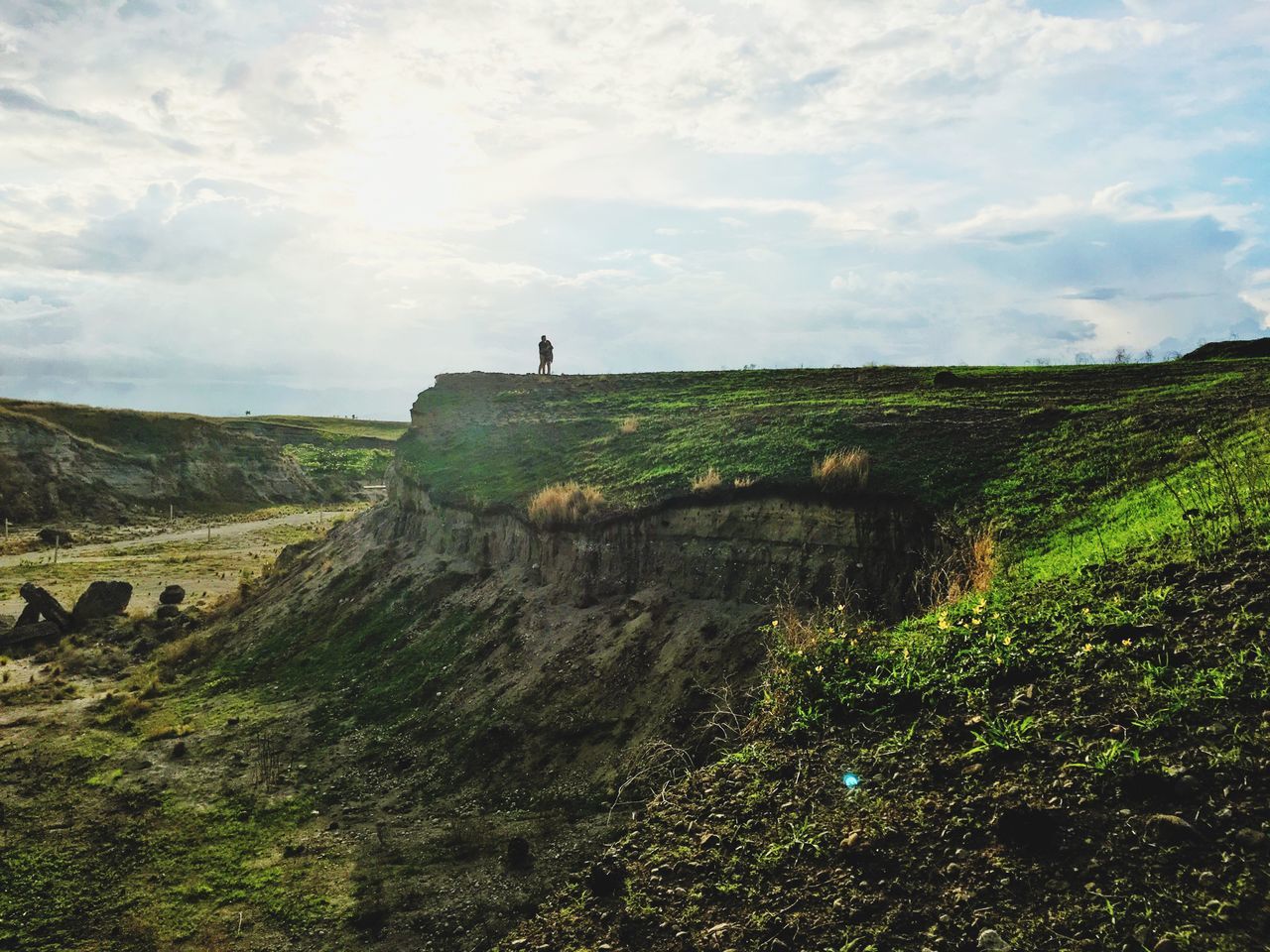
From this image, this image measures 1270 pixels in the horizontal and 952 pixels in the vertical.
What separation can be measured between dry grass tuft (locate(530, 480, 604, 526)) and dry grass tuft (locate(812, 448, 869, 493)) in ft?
15.0

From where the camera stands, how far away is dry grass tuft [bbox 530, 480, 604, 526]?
1634 cm

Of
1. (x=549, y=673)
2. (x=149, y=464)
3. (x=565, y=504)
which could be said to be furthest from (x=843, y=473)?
(x=149, y=464)

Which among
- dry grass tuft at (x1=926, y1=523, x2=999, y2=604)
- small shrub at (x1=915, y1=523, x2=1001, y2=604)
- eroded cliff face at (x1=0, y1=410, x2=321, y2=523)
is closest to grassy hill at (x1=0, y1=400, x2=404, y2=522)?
eroded cliff face at (x1=0, y1=410, x2=321, y2=523)

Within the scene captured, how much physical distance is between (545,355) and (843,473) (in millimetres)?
19512

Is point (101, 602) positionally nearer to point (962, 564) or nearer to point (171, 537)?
point (171, 537)

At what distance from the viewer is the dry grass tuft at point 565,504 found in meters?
16.3

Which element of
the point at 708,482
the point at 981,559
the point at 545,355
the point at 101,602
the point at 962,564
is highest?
the point at 545,355

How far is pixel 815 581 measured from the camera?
41.7ft

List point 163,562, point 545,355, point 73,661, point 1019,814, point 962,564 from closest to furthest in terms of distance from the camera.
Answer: point 1019,814, point 962,564, point 73,661, point 545,355, point 163,562

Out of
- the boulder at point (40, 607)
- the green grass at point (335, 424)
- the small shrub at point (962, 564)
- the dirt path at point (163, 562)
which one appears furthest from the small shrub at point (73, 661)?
the green grass at point (335, 424)

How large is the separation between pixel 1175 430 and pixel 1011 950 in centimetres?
1078

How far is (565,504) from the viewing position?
16.6 meters

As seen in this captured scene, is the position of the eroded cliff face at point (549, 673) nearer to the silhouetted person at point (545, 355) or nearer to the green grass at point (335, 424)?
the silhouetted person at point (545, 355)

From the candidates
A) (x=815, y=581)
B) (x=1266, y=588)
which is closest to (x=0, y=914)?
(x=815, y=581)
